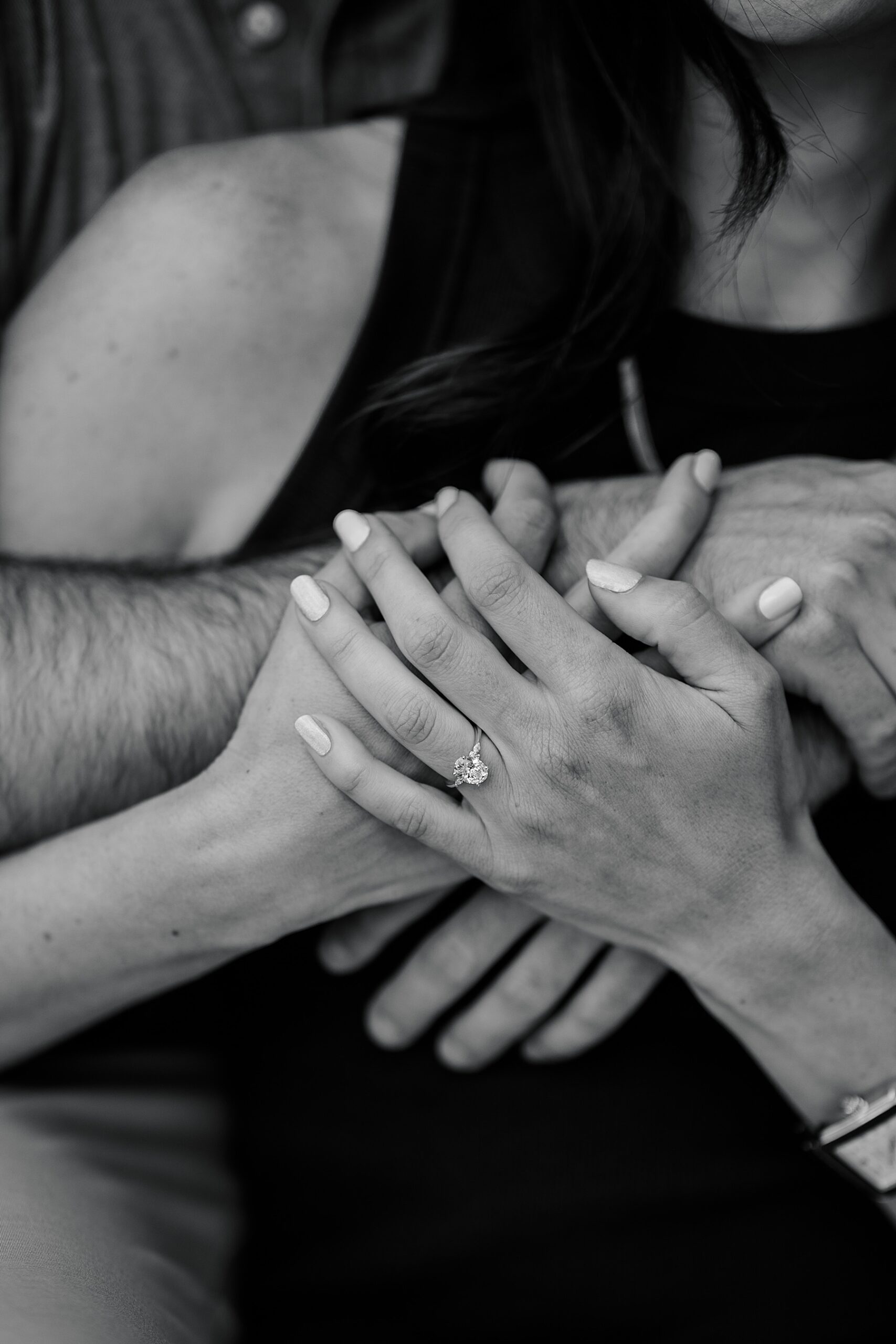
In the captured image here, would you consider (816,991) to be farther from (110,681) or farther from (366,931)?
(110,681)

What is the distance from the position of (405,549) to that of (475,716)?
171mm

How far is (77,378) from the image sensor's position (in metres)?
1.09

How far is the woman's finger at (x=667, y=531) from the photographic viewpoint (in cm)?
90

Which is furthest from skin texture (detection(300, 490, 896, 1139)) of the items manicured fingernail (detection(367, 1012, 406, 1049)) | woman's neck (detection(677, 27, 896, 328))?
woman's neck (detection(677, 27, 896, 328))

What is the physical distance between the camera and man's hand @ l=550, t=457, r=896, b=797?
891 mm

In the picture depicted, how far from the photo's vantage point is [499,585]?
82 centimetres

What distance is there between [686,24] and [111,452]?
651 mm

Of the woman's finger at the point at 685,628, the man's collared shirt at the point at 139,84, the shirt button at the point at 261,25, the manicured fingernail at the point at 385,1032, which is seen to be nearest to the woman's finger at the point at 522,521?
the woman's finger at the point at 685,628

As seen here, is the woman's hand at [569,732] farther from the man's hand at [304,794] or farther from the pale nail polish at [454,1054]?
the pale nail polish at [454,1054]

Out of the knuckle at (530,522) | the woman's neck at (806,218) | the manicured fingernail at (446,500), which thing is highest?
the woman's neck at (806,218)

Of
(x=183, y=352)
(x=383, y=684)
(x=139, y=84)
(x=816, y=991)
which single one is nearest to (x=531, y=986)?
(x=816, y=991)

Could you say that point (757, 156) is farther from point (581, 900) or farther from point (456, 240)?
point (581, 900)

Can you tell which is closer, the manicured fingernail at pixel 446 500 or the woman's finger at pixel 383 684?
the woman's finger at pixel 383 684

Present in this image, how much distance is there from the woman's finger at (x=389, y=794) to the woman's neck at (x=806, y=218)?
598 millimetres
